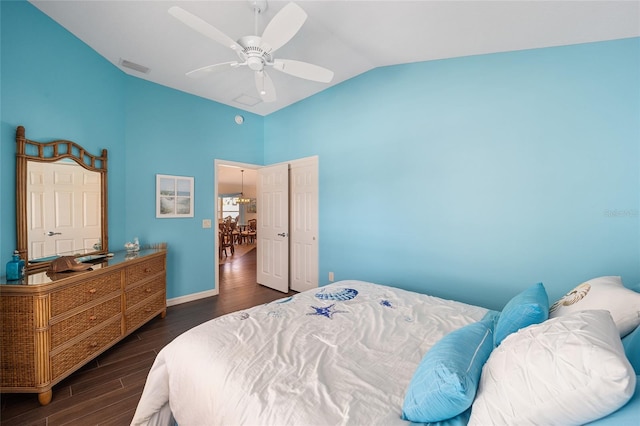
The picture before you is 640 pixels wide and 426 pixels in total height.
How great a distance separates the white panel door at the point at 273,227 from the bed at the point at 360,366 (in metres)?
2.43

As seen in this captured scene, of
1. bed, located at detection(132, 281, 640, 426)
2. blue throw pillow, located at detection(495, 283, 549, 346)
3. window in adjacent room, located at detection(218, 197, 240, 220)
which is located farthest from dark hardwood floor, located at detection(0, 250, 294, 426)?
window in adjacent room, located at detection(218, 197, 240, 220)

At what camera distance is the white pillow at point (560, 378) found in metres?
0.60

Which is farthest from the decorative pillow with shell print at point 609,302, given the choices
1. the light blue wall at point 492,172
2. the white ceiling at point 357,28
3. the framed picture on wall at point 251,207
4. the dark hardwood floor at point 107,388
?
the framed picture on wall at point 251,207

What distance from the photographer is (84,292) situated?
204 centimetres

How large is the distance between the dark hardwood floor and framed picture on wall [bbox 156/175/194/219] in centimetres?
134

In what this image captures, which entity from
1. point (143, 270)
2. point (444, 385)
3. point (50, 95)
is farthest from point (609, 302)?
point (50, 95)

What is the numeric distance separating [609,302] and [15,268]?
3424mm

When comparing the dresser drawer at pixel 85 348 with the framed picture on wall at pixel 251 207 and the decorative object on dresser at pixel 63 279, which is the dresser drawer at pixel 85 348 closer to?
the decorative object on dresser at pixel 63 279

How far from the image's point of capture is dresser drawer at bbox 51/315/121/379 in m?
1.83

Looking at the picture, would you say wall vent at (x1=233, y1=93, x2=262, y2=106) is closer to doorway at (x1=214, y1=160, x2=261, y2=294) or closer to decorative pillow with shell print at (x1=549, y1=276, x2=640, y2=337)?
doorway at (x1=214, y1=160, x2=261, y2=294)

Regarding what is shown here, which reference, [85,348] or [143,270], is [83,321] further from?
[143,270]

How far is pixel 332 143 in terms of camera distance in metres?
3.57

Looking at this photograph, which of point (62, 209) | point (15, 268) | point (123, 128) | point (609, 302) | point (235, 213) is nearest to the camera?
point (609, 302)

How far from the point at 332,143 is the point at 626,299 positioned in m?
3.03
